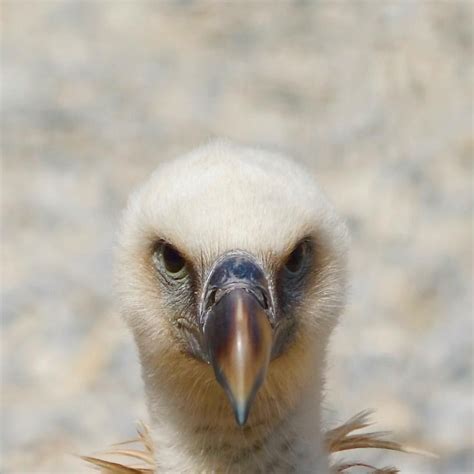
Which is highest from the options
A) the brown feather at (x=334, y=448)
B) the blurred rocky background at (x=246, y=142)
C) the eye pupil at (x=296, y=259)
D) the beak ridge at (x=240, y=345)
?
the blurred rocky background at (x=246, y=142)

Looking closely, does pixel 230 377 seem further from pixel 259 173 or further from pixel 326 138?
pixel 326 138

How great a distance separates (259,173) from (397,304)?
2.08 m

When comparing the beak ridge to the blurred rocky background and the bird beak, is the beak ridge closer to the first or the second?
the bird beak

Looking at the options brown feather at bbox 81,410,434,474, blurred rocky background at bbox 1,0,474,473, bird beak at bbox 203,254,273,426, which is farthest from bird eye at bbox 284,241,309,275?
blurred rocky background at bbox 1,0,474,473

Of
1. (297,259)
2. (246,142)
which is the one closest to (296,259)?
(297,259)

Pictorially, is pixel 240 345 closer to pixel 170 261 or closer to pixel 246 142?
pixel 170 261

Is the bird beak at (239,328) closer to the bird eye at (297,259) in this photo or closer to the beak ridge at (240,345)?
the beak ridge at (240,345)

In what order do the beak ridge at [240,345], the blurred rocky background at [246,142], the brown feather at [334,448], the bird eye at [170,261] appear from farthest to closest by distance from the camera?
the blurred rocky background at [246,142] < the brown feather at [334,448] < the bird eye at [170,261] < the beak ridge at [240,345]

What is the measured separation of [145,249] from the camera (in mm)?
2469

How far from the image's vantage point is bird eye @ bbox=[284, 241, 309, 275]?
7.82 feet


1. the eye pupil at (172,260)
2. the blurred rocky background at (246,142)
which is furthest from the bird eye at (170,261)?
the blurred rocky background at (246,142)

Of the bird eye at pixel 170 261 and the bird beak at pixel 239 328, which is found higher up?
the bird eye at pixel 170 261

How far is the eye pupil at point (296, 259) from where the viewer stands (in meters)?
2.38

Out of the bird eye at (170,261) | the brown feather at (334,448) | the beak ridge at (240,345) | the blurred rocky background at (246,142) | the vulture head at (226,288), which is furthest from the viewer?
the blurred rocky background at (246,142)
